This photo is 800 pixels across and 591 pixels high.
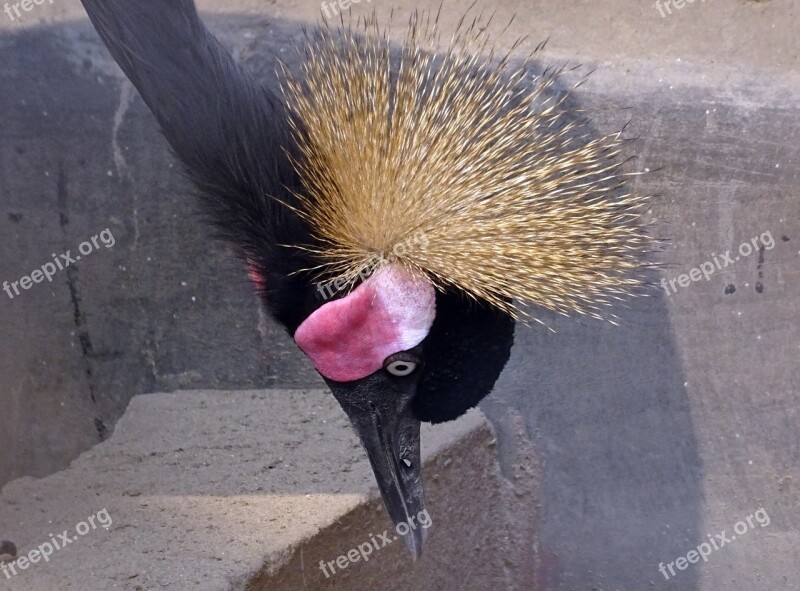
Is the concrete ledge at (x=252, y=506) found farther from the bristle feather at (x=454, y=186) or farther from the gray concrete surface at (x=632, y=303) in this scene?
the bristle feather at (x=454, y=186)

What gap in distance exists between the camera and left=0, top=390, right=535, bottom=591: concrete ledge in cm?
115

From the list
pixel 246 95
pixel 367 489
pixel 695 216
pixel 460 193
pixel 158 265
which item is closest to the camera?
Result: pixel 460 193

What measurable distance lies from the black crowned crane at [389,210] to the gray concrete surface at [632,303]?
0.43m

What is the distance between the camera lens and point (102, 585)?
1.10m

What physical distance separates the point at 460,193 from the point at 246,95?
1.21 feet

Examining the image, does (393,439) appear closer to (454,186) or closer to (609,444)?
(454,186)

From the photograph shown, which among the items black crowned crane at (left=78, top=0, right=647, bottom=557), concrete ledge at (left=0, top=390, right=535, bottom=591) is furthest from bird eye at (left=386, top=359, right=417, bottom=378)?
concrete ledge at (left=0, top=390, right=535, bottom=591)

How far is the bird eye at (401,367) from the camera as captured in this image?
1.09 m

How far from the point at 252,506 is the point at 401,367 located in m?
0.41

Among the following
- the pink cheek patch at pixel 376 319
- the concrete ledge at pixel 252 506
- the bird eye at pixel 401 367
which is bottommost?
the concrete ledge at pixel 252 506

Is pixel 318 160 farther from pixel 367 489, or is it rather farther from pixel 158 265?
pixel 158 265

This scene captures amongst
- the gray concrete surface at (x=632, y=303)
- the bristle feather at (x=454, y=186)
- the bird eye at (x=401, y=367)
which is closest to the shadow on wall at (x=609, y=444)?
the gray concrete surface at (x=632, y=303)

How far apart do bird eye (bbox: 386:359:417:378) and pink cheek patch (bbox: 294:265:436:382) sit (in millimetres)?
15

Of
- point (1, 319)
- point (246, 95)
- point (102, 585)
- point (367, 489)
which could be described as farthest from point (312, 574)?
point (1, 319)
